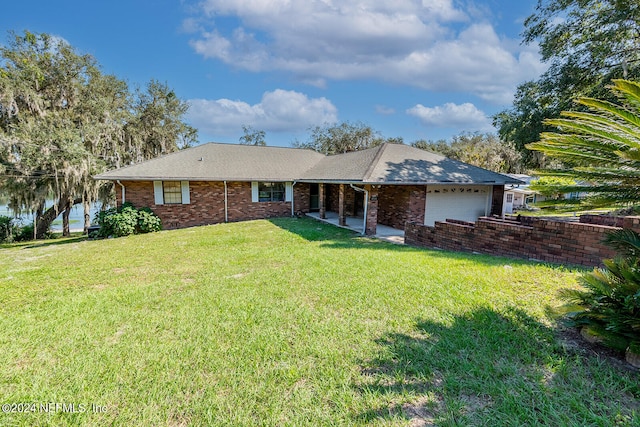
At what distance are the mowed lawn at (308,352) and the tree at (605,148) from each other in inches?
61.7

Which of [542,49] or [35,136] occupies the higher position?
[542,49]

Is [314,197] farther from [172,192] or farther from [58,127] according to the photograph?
[58,127]

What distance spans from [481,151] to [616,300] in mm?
36093

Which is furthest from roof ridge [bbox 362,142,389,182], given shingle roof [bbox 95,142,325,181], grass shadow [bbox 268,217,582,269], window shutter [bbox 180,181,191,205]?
window shutter [bbox 180,181,191,205]

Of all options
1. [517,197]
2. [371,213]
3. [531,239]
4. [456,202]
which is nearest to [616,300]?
[531,239]

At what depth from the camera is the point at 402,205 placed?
11953 mm

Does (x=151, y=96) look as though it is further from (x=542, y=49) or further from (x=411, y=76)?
(x=542, y=49)

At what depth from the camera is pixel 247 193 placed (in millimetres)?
15070

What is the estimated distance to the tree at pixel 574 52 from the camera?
10.9m

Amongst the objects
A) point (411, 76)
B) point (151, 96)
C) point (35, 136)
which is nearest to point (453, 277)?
point (411, 76)

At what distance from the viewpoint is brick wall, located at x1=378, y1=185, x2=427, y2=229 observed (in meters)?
11.6

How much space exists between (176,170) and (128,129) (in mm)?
7495

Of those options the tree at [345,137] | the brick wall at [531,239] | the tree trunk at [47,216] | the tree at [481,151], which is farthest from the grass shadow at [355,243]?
the tree at [481,151]

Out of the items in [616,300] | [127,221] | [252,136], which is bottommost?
[127,221]
